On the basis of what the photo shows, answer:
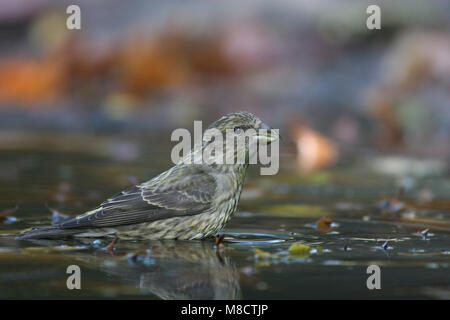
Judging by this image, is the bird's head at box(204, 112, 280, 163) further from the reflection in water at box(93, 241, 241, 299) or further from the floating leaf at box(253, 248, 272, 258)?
the floating leaf at box(253, 248, 272, 258)

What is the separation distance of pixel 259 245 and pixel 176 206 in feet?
2.54

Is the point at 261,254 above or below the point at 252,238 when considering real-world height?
below

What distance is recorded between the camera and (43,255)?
5895 mm

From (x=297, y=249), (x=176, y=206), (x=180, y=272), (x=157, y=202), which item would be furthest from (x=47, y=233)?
(x=297, y=249)

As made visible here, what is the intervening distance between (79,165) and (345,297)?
6535 millimetres

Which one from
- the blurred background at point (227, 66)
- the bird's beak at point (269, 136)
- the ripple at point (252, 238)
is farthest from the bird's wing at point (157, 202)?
the blurred background at point (227, 66)

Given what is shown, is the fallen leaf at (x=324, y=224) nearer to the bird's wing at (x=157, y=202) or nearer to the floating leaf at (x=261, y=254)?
the bird's wing at (x=157, y=202)

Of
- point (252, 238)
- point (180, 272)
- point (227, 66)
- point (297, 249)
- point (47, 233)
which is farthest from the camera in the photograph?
point (227, 66)

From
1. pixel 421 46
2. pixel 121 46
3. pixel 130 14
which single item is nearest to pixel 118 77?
pixel 121 46

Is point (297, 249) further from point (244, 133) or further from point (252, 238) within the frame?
point (244, 133)

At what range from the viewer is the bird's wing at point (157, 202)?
649 cm

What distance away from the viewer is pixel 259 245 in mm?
6348
